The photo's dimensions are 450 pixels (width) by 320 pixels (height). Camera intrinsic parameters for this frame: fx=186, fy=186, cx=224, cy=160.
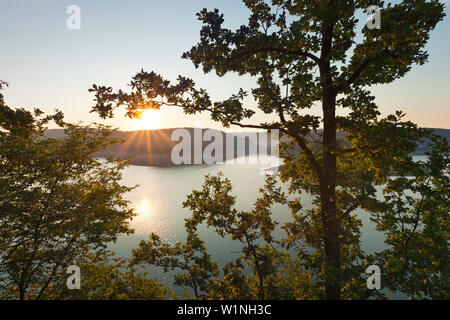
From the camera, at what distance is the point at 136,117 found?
6855mm

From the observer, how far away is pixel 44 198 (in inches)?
391

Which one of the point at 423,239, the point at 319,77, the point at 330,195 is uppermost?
the point at 319,77

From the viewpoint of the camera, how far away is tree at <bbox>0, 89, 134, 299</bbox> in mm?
8906

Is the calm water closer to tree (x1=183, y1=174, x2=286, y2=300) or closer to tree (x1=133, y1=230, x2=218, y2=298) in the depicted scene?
tree (x1=133, y1=230, x2=218, y2=298)

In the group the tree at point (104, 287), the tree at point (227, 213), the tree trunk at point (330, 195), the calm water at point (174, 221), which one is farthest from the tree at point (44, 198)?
the calm water at point (174, 221)

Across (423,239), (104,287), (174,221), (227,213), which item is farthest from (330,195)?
(174,221)

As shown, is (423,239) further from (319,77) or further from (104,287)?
(104,287)

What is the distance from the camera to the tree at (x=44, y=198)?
891 cm

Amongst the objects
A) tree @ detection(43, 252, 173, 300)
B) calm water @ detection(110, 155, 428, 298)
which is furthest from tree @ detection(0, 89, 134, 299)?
calm water @ detection(110, 155, 428, 298)

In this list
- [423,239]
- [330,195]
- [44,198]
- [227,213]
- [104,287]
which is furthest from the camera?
[104,287]

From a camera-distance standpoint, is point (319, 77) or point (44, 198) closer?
point (319, 77)

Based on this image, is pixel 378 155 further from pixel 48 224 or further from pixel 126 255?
pixel 126 255

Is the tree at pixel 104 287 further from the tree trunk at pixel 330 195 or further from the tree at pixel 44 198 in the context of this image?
the tree trunk at pixel 330 195

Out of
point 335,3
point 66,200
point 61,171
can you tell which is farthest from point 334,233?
point 61,171
